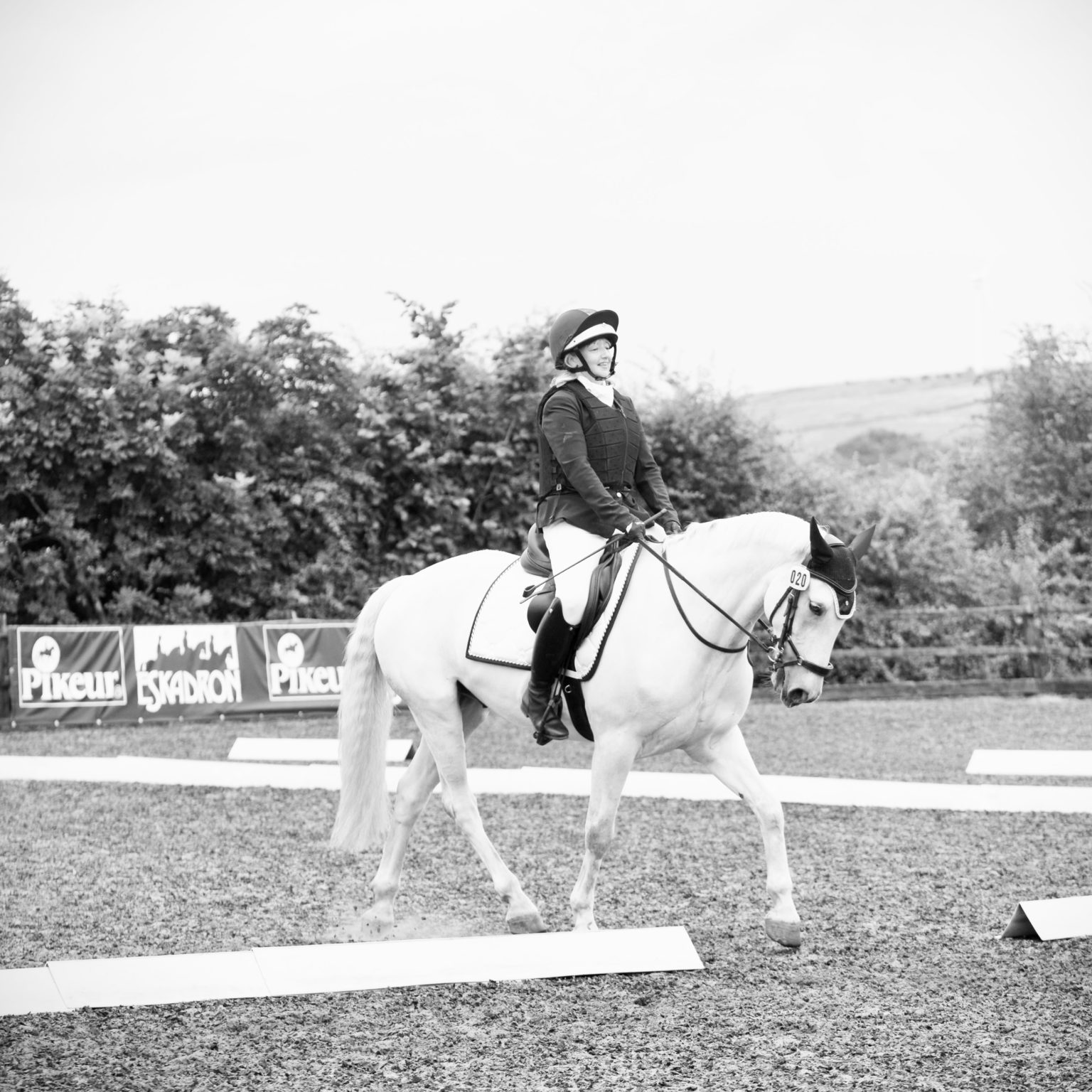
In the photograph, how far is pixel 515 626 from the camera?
218 inches

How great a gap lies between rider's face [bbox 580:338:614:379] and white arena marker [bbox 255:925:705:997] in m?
2.46

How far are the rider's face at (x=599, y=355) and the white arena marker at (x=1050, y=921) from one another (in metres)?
3.02

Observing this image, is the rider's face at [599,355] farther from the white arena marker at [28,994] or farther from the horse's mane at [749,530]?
the white arena marker at [28,994]

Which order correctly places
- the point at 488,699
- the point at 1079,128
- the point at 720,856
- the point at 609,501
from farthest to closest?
the point at 1079,128
the point at 720,856
the point at 488,699
the point at 609,501

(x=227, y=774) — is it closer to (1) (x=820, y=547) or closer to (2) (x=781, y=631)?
(2) (x=781, y=631)

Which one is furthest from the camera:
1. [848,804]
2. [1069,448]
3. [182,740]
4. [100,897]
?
[1069,448]

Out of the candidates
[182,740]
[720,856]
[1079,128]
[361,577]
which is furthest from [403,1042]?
[1079,128]

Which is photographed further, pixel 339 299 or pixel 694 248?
pixel 694 248

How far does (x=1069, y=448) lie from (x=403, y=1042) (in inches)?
866

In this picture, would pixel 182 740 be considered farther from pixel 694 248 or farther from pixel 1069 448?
pixel 694 248

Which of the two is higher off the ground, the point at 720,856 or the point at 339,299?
the point at 339,299

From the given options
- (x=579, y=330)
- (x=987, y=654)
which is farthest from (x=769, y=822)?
(x=987, y=654)

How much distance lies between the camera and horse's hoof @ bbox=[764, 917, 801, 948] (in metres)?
5.09

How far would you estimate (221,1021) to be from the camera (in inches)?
164
